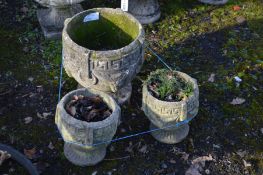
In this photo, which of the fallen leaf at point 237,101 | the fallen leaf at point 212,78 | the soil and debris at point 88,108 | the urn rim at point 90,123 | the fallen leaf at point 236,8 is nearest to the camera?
the urn rim at point 90,123

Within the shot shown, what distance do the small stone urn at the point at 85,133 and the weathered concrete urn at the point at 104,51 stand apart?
8.6 inches

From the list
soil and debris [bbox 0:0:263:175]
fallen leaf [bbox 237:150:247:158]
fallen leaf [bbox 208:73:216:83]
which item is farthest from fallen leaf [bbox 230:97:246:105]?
fallen leaf [bbox 237:150:247:158]

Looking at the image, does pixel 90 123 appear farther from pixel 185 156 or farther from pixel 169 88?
pixel 185 156

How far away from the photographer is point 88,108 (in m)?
4.37

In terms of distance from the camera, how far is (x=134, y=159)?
15.3 ft

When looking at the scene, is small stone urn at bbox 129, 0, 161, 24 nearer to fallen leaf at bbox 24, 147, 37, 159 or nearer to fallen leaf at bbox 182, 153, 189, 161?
fallen leaf at bbox 182, 153, 189, 161

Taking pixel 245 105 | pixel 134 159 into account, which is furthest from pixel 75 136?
pixel 245 105

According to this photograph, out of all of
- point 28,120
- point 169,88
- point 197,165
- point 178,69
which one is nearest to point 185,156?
point 197,165

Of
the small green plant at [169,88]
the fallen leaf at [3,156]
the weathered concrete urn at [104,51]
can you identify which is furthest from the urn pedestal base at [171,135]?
the fallen leaf at [3,156]

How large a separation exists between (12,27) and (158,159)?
2.99 m

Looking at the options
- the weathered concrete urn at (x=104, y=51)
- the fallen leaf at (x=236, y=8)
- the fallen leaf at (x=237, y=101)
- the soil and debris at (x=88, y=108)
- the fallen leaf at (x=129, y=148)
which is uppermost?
the weathered concrete urn at (x=104, y=51)

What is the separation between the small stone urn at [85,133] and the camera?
4.06 m

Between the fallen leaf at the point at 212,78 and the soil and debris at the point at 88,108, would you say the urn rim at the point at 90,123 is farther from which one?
the fallen leaf at the point at 212,78

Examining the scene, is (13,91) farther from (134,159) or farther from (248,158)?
(248,158)
